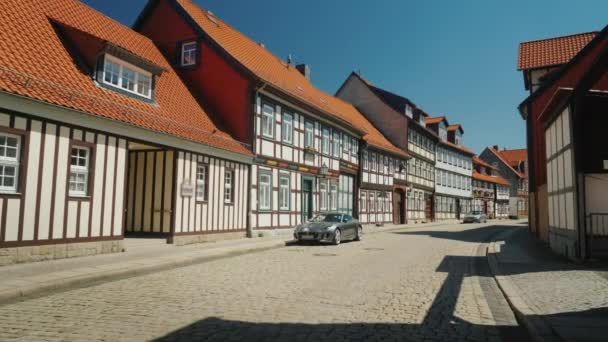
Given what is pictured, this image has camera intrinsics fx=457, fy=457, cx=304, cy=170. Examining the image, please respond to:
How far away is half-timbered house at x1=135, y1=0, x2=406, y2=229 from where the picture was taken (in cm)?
2020

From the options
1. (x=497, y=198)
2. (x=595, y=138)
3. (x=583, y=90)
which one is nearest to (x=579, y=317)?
(x=583, y=90)

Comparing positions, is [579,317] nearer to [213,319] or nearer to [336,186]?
[213,319]

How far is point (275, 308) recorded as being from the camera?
662cm

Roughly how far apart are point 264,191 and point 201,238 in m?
5.06

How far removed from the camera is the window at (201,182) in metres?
16.5

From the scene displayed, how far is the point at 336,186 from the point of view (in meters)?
28.3

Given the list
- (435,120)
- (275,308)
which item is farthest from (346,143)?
(435,120)

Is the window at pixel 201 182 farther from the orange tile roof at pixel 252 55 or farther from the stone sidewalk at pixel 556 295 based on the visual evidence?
the stone sidewalk at pixel 556 295

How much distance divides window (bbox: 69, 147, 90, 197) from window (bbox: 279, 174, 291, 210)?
36.8 ft

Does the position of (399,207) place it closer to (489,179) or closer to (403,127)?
(403,127)

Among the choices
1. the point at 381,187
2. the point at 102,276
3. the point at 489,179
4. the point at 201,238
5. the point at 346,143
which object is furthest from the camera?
the point at 489,179

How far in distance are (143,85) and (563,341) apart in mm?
14400

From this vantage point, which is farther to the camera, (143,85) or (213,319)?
(143,85)

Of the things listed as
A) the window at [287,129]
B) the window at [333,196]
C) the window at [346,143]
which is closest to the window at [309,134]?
the window at [287,129]
